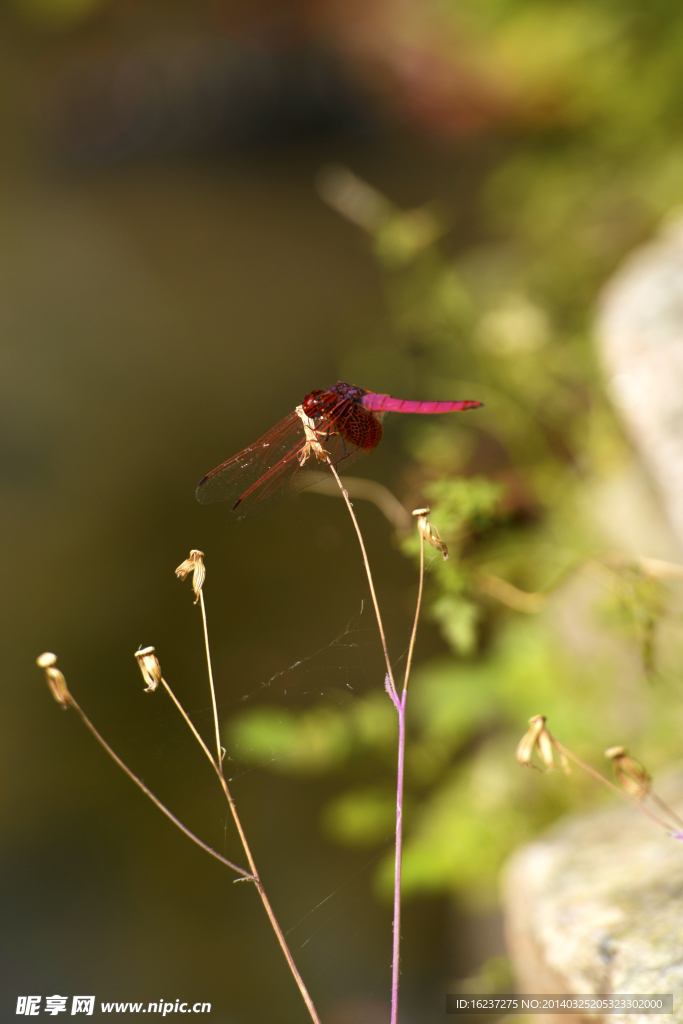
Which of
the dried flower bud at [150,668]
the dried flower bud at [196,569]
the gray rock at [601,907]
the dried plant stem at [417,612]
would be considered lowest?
the gray rock at [601,907]

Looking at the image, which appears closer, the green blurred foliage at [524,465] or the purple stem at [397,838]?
the purple stem at [397,838]

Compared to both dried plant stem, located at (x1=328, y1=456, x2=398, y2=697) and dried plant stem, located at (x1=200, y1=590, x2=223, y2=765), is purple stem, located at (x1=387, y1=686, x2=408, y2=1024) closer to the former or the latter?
dried plant stem, located at (x1=328, y1=456, x2=398, y2=697)

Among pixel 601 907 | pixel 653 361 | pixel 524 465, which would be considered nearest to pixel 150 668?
pixel 601 907

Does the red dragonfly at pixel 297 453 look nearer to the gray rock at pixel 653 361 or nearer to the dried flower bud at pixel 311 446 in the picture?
the dried flower bud at pixel 311 446

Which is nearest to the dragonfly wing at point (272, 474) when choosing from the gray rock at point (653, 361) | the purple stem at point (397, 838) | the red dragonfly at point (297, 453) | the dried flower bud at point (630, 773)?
the red dragonfly at point (297, 453)

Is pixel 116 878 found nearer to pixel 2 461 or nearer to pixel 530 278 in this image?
pixel 2 461

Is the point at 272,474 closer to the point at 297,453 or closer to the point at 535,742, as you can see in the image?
the point at 297,453

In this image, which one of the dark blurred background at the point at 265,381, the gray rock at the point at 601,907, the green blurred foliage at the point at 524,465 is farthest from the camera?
the green blurred foliage at the point at 524,465
